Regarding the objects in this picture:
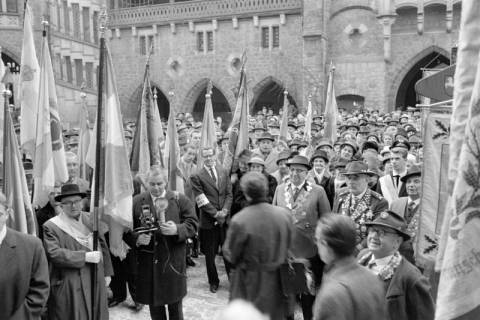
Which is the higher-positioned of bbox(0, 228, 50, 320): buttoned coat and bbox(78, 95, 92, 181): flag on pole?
bbox(78, 95, 92, 181): flag on pole

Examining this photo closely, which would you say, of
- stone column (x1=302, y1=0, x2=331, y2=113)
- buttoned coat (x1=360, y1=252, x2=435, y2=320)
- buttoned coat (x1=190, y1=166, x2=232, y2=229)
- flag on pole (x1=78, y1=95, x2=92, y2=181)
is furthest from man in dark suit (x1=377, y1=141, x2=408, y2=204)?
stone column (x1=302, y1=0, x2=331, y2=113)

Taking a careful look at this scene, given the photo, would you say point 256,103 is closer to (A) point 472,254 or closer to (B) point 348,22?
(B) point 348,22

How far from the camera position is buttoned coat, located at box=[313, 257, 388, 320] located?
2613 mm

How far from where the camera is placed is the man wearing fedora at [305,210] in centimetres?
550

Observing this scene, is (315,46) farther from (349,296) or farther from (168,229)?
(349,296)

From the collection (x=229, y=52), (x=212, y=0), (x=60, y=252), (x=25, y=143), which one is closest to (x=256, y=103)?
(x=229, y=52)

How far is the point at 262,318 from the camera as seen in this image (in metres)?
1.42

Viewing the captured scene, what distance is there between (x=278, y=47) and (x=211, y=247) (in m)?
20.7

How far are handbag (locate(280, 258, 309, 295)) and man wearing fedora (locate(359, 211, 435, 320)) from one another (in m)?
0.86


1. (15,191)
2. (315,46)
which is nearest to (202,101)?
(315,46)

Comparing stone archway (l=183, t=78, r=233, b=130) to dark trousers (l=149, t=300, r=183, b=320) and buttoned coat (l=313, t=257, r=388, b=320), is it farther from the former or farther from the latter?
buttoned coat (l=313, t=257, r=388, b=320)

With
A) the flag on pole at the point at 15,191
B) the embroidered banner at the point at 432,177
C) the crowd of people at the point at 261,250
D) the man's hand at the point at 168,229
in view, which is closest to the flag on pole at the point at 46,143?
the crowd of people at the point at 261,250

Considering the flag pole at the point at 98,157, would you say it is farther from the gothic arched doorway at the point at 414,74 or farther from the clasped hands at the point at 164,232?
the gothic arched doorway at the point at 414,74

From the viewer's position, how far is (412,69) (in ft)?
82.8
